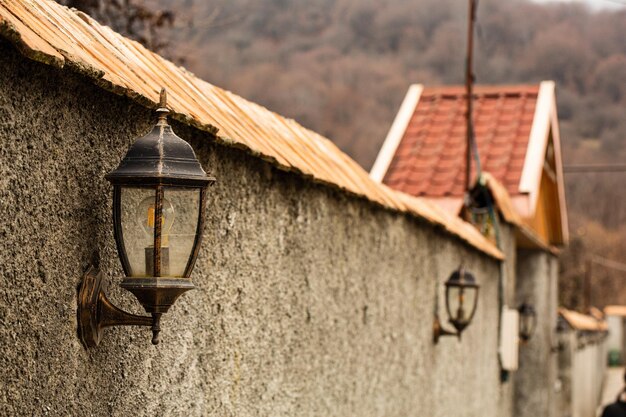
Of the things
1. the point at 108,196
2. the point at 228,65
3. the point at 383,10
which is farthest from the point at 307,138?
the point at 383,10

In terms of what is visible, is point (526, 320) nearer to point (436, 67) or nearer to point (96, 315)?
point (96, 315)

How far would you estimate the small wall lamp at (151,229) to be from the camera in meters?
2.36

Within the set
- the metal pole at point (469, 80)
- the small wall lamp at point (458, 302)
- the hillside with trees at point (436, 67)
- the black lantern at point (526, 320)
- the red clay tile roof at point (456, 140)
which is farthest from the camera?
the hillside with trees at point (436, 67)

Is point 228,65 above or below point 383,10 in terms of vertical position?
below

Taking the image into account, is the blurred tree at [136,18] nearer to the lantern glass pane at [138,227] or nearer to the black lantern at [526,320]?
the black lantern at [526,320]

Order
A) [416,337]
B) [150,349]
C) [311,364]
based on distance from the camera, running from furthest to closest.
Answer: [416,337]
[311,364]
[150,349]

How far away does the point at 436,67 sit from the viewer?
46250 millimetres

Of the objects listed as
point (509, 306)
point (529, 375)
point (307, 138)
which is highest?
point (307, 138)

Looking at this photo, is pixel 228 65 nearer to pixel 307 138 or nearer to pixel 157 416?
pixel 307 138

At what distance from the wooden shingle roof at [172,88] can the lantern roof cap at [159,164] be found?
154mm

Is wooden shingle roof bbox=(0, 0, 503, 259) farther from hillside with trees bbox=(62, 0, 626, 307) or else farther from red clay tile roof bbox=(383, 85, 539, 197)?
hillside with trees bbox=(62, 0, 626, 307)

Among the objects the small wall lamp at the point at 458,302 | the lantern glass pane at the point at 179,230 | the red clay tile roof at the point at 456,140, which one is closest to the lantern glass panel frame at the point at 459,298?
the small wall lamp at the point at 458,302

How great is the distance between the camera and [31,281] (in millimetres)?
2188

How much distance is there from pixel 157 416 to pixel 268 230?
1.01 metres
